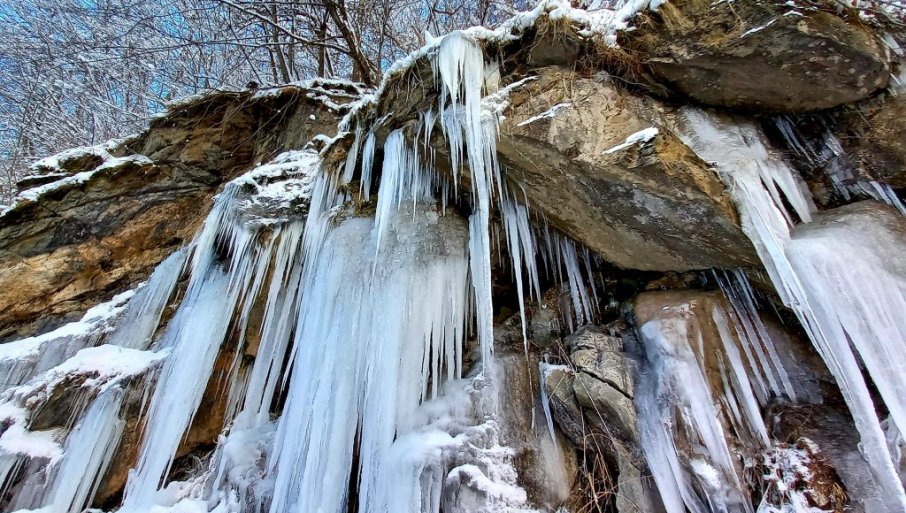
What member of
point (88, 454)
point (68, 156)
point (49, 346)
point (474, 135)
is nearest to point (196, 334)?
point (88, 454)

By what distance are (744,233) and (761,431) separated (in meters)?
0.95

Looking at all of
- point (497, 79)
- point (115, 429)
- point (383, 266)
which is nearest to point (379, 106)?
point (497, 79)

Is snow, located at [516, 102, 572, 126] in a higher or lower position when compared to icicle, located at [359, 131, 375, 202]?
lower

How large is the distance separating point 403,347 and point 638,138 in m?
1.81

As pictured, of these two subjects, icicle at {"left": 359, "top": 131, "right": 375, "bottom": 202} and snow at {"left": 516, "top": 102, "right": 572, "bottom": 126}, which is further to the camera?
icicle at {"left": 359, "top": 131, "right": 375, "bottom": 202}

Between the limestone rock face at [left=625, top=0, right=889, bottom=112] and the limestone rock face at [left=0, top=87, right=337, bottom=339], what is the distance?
366cm

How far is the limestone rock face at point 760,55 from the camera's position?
2137 mm

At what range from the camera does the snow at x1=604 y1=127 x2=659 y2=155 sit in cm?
219

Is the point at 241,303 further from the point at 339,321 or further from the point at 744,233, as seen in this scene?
the point at 744,233

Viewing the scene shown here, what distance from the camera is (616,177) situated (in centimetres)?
224

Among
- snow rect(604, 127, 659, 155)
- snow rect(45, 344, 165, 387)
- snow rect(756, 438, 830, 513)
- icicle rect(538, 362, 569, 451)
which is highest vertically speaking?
snow rect(604, 127, 659, 155)

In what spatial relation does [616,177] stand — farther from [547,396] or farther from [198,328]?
[198,328]

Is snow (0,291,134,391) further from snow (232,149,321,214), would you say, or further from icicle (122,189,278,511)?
snow (232,149,321,214)

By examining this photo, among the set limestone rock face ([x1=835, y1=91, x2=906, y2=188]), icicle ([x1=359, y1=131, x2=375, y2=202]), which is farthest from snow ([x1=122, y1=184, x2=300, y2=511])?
limestone rock face ([x1=835, y1=91, x2=906, y2=188])
